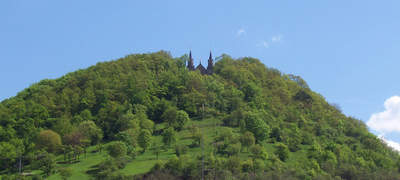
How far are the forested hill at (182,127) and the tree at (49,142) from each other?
20 cm

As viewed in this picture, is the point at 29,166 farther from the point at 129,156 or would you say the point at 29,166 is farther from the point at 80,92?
the point at 80,92

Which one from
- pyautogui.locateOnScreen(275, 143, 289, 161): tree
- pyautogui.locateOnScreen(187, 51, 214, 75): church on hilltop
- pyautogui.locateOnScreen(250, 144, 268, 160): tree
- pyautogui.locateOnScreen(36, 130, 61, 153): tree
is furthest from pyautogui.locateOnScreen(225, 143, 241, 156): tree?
pyautogui.locateOnScreen(187, 51, 214, 75): church on hilltop

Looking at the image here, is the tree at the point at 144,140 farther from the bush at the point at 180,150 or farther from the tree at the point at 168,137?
the bush at the point at 180,150

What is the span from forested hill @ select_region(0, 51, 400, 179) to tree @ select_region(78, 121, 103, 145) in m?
0.21

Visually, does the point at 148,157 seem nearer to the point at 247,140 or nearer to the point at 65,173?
the point at 65,173

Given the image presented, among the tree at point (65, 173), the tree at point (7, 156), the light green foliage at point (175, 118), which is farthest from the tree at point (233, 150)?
the tree at point (7, 156)

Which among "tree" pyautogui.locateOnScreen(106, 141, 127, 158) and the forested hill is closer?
the forested hill

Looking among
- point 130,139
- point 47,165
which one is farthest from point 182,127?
point 47,165

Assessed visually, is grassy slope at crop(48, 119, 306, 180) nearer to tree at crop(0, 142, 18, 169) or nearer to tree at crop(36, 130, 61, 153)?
tree at crop(36, 130, 61, 153)

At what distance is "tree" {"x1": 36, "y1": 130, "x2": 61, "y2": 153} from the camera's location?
8519cm

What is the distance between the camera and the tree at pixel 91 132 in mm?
92250

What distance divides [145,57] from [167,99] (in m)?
28.8

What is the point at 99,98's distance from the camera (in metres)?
114

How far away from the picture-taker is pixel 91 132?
92.5 meters
